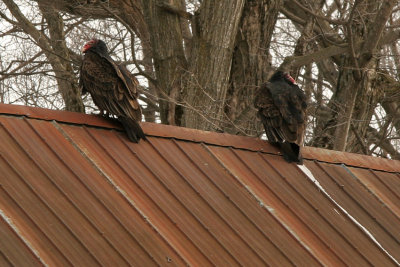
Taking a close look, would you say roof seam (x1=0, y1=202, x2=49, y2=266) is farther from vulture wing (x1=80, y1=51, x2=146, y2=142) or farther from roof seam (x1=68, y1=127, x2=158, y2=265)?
vulture wing (x1=80, y1=51, x2=146, y2=142)

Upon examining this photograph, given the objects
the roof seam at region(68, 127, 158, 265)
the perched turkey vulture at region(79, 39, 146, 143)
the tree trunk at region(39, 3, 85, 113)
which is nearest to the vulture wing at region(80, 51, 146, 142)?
the perched turkey vulture at region(79, 39, 146, 143)

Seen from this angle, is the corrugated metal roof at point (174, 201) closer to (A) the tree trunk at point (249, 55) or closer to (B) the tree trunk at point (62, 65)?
(A) the tree trunk at point (249, 55)

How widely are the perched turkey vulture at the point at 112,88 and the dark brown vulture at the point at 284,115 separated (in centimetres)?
108

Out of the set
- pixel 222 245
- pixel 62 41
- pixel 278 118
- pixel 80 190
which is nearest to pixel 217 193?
pixel 222 245

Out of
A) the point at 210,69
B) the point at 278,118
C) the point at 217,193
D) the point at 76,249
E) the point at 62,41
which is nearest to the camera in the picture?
the point at 76,249

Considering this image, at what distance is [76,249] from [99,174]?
86 centimetres

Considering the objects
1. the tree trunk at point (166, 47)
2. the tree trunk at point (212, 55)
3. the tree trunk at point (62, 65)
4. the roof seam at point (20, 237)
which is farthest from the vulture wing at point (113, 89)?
the tree trunk at point (62, 65)

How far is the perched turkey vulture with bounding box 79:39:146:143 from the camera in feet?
17.2

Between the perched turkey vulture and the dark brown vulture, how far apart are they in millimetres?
1084

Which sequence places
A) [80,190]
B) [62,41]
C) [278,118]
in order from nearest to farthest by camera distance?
[80,190] < [278,118] < [62,41]

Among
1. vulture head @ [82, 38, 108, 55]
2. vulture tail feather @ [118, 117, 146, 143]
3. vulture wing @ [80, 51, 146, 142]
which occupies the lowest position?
vulture tail feather @ [118, 117, 146, 143]

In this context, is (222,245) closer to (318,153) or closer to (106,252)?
(106,252)

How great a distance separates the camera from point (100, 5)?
1071cm

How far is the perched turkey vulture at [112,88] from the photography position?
525 centimetres
